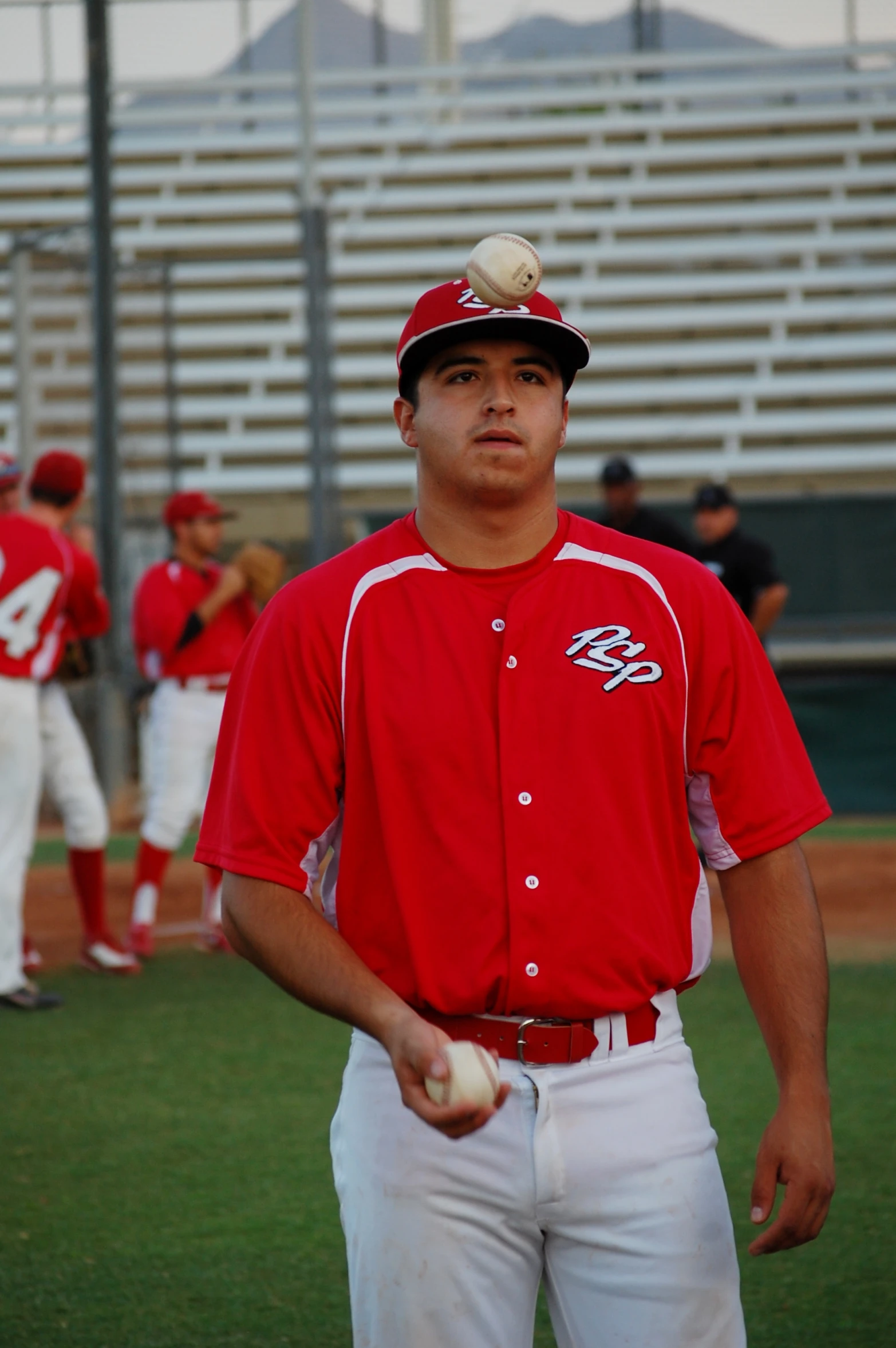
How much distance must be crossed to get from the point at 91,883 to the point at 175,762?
0.69 metres

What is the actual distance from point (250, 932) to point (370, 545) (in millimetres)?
548

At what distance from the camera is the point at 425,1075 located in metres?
1.82

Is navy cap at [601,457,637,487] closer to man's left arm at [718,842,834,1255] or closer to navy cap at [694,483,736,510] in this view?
navy cap at [694,483,736,510]

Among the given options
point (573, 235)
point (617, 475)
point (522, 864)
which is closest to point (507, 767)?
point (522, 864)

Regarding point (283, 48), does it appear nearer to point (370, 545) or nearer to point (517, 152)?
point (517, 152)

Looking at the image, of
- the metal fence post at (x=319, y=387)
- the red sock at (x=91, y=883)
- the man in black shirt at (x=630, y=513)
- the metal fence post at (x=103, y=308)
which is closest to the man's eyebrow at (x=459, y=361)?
the red sock at (x=91, y=883)

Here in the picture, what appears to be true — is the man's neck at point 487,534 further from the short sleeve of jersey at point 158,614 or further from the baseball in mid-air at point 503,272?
the short sleeve of jersey at point 158,614

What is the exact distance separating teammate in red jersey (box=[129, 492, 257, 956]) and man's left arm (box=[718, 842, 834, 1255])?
5474 mm

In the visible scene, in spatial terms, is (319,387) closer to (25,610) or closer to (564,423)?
(25,610)

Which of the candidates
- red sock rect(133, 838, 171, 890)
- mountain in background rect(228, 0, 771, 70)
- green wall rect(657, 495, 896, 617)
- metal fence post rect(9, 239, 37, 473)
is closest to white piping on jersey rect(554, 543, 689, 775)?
red sock rect(133, 838, 171, 890)

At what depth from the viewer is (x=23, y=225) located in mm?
20969

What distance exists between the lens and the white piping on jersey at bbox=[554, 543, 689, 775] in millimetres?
2160

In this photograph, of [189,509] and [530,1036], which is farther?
[189,509]

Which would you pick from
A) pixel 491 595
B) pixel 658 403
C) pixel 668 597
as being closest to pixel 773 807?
pixel 668 597
